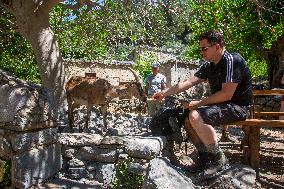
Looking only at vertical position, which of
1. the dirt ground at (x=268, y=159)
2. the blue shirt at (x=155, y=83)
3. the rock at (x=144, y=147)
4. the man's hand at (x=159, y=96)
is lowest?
the dirt ground at (x=268, y=159)

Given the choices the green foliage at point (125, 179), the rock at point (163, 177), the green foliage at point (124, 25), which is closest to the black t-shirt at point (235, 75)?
the green foliage at point (124, 25)

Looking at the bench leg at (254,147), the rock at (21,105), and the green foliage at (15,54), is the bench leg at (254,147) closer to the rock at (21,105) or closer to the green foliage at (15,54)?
the rock at (21,105)

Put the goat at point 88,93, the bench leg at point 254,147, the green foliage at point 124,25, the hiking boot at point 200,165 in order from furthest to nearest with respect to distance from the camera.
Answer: the goat at point 88,93 → the green foliage at point 124,25 → the bench leg at point 254,147 → the hiking boot at point 200,165

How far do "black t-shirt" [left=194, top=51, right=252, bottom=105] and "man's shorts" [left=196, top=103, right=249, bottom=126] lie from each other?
12 centimetres

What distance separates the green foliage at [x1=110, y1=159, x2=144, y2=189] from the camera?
3997 mm

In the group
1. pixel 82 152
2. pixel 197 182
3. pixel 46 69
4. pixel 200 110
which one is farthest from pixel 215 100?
pixel 46 69

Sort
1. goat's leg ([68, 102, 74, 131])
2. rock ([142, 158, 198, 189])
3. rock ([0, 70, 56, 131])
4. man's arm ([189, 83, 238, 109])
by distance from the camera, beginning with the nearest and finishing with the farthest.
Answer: rock ([142, 158, 198, 189]) → rock ([0, 70, 56, 131]) → man's arm ([189, 83, 238, 109]) → goat's leg ([68, 102, 74, 131])

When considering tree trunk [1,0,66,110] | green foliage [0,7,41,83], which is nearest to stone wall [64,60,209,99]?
green foliage [0,7,41,83]

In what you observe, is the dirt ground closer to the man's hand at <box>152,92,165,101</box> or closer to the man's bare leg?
the man's bare leg

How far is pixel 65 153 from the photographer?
454 centimetres

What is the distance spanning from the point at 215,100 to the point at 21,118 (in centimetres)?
218

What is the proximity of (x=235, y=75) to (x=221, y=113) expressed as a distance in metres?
0.48

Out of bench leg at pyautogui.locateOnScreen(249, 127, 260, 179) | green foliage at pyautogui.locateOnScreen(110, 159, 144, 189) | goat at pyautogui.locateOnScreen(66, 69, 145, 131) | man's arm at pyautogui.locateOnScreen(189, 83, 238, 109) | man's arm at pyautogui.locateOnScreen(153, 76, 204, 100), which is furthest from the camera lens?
goat at pyautogui.locateOnScreen(66, 69, 145, 131)

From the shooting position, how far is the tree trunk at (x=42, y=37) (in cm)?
658
